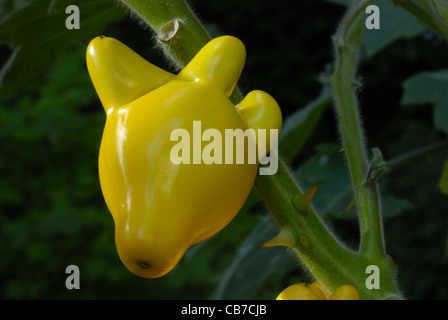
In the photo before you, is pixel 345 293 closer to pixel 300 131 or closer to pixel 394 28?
pixel 300 131

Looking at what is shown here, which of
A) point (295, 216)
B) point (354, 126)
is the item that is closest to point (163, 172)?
point (295, 216)

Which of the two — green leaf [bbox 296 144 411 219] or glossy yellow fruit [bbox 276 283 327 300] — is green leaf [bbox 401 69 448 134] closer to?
green leaf [bbox 296 144 411 219]

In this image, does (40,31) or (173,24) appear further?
(40,31)

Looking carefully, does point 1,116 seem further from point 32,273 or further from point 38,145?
point 32,273

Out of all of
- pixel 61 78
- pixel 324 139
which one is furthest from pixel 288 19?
pixel 61 78

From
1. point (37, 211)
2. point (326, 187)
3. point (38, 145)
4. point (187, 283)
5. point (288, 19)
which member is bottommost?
point (187, 283)

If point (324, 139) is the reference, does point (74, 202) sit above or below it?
below
